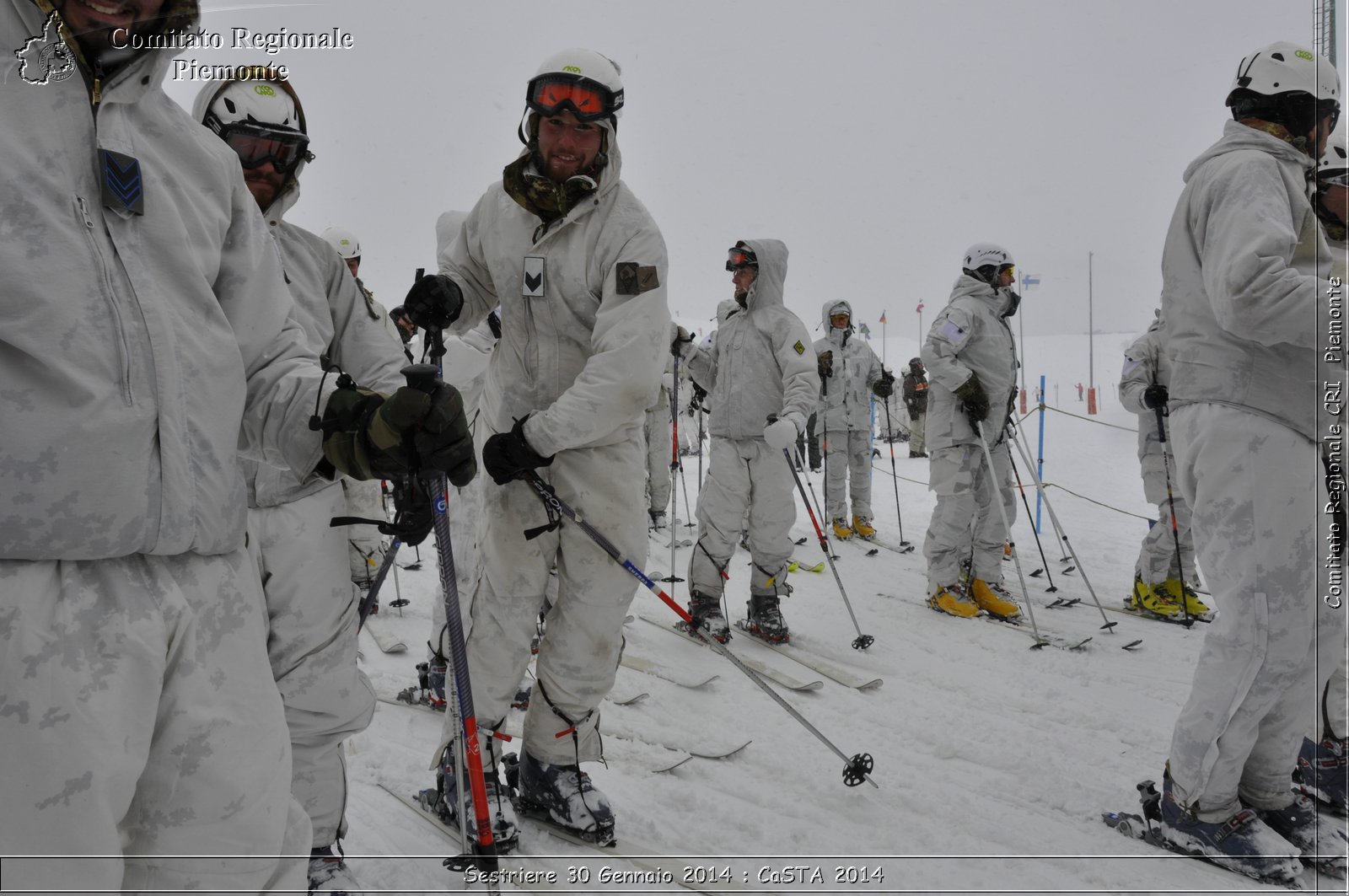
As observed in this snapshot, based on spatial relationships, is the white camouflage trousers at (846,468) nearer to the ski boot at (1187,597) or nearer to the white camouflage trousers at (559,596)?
the ski boot at (1187,597)

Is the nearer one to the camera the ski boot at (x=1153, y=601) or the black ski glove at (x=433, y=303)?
the black ski glove at (x=433, y=303)

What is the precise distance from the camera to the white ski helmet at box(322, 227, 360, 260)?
6891 millimetres

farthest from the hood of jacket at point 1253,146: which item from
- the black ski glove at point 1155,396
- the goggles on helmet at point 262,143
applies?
the black ski glove at point 1155,396

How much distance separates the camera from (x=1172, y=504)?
272 inches

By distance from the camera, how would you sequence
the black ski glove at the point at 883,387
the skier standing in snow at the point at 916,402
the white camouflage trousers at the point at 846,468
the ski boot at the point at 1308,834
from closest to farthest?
the ski boot at the point at 1308,834, the white camouflage trousers at the point at 846,468, the black ski glove at the point at 883,387, the skier standing in snow at the point at 916,402

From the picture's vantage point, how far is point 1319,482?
2.85 m

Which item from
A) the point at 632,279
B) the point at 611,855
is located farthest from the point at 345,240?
the point at 611,855

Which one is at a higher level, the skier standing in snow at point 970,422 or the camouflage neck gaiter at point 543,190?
the camouflage neck gaiter at point 543,190

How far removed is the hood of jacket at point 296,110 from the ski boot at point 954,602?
19.1 ft

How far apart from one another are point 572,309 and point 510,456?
2.09ft

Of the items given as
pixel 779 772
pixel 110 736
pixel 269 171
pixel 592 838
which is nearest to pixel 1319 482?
pixel 779 772

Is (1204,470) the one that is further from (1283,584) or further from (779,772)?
(779,772)

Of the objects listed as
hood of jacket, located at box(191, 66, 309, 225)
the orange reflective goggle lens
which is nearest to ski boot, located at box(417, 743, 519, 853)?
hood of jacket, located at box(191, 66, 309, 225)

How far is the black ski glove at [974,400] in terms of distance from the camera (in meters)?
6.74
